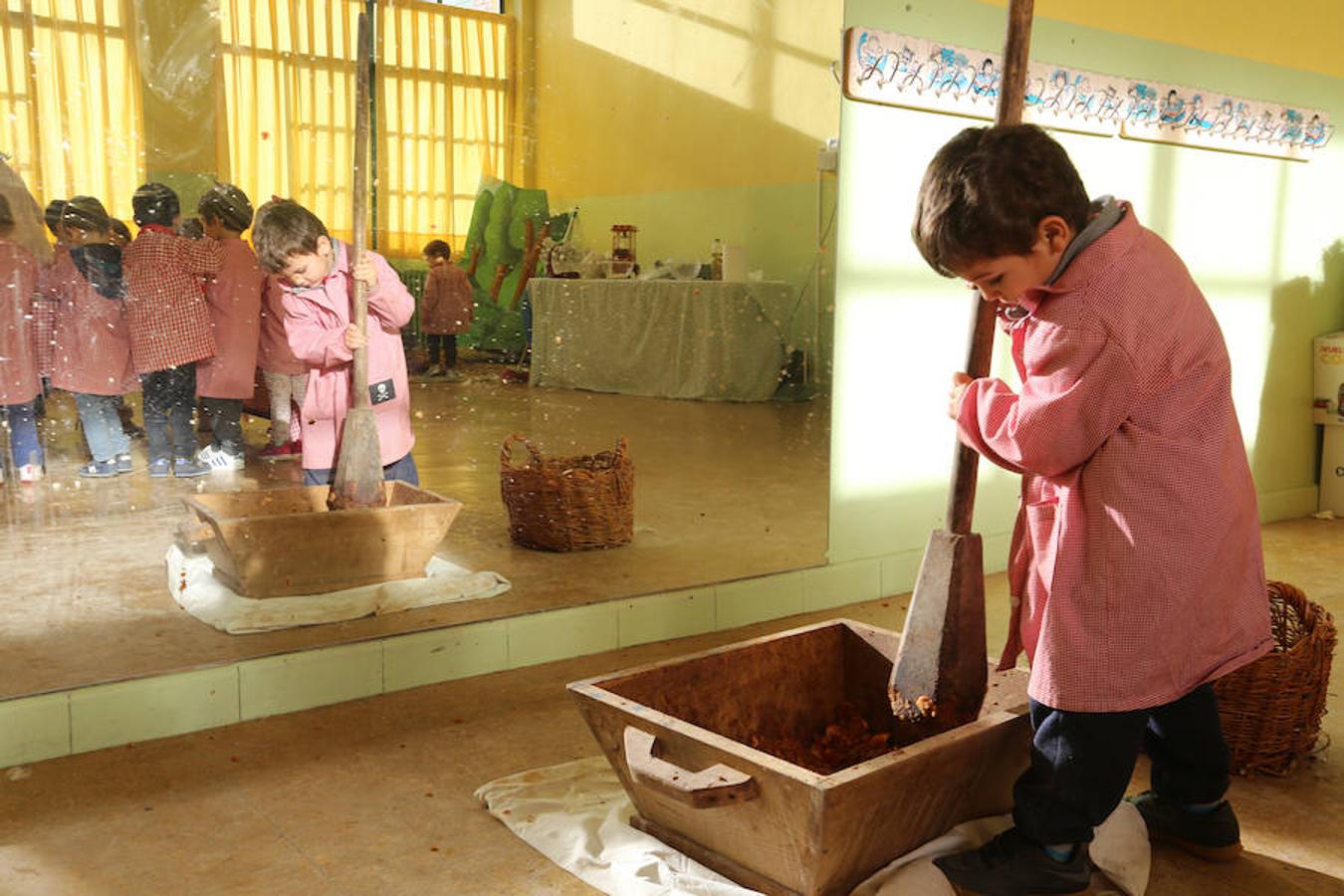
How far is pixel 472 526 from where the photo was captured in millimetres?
2719

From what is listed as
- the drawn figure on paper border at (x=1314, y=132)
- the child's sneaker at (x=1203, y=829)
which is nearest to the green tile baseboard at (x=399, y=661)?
the child's sneaker at (x=1203, y=829)

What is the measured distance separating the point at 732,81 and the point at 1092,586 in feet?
5.72

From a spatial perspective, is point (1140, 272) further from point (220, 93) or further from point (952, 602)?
point (220, 93)

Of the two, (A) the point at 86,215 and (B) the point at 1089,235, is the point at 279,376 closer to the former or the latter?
(A) the point at 86,215

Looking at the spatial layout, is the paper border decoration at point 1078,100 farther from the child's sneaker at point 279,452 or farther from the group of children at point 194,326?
the child's sneaker at point 279,452

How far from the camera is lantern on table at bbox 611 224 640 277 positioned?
9.14 ft

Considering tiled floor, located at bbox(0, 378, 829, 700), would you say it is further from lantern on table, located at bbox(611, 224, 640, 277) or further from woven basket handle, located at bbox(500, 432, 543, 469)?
lantern on table, located at bbox(611, 224, 640, 277)

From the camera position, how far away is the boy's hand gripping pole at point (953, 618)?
176cm

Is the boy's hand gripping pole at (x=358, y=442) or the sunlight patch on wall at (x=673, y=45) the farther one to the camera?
the sunlight patch on wall at (x=673, y=45)

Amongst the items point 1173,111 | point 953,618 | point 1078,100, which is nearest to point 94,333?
point 953,618

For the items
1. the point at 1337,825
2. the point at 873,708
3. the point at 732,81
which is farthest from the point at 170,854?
the point at 732,81

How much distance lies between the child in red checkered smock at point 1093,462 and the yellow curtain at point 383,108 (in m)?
1.22

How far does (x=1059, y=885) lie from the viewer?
64.4 inches

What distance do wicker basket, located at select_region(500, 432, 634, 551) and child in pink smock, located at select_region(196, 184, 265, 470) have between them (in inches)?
25.3
